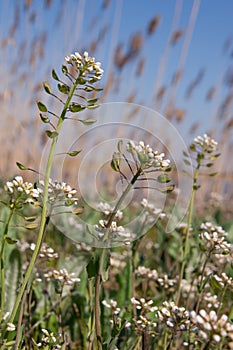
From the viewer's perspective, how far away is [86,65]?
61 cm

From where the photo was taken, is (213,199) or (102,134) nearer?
(213,199)

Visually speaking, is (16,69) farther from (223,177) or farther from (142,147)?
(142,147)

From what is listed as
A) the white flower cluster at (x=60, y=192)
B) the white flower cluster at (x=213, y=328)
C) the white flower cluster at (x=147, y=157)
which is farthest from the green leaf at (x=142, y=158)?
the white flower cluster at (x=213, y=328)

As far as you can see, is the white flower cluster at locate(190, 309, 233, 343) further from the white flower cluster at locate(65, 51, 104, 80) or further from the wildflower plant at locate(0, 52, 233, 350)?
the white flower cluster at locate(65, 51, 104, 80)

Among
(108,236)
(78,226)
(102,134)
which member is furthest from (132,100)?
(108,236)

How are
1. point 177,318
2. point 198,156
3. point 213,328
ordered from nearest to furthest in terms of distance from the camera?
point 213,328
point 177,318
point 198,156

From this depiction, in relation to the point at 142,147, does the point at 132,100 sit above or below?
above

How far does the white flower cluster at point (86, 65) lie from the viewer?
23.9 inches

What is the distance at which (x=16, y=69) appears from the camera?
2.89 meters

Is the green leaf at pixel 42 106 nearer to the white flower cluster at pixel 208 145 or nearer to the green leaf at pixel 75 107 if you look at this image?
the green leaf at pixel 75 107

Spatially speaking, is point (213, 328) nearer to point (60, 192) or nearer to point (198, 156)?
point (60, 192)

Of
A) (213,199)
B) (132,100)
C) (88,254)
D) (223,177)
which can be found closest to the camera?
(88,254)

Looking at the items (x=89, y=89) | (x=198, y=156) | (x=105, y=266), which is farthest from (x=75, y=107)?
(x=198, y=156)

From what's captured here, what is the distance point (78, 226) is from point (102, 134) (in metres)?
1.61
